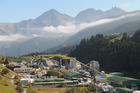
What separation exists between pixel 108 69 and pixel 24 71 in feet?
188

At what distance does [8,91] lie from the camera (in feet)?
243

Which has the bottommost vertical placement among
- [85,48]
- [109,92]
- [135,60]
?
[109,92]

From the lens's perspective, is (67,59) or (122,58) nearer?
(122,58)

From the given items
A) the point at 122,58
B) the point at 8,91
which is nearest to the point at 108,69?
the point at 122,58

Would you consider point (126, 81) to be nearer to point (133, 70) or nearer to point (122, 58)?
point (133, 70)

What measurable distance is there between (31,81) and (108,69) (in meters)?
66.1

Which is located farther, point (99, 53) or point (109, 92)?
point (99, 53)

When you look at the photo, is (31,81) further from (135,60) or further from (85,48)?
(85,48)

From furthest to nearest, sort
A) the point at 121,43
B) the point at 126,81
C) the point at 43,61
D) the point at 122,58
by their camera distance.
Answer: the point at 43,61 < the point at 121,43 < the point at 122,58 < the point at 126,81

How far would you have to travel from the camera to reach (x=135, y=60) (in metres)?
134

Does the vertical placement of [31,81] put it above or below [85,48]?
below

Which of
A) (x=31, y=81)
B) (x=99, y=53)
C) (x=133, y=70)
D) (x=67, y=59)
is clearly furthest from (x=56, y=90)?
(x=67, y=59)

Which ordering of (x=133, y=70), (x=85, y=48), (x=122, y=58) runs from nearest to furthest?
1. (x=133, y=70)
2. (x=122, y=58)
3. (x=85, y=48)

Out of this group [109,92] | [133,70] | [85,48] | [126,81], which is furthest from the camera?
[85,48]
